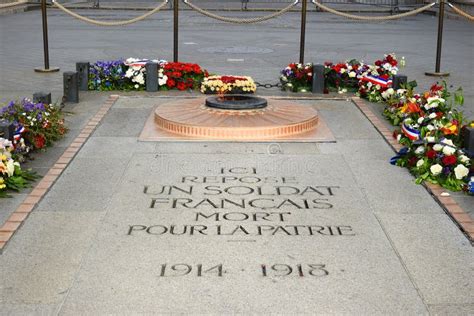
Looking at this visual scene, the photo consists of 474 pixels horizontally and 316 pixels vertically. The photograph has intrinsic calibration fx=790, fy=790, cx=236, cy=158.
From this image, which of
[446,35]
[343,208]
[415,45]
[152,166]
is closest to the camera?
[343,208]

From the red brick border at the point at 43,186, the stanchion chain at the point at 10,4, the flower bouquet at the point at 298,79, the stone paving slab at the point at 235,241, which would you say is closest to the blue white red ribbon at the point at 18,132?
the red brick border at the point at 43,186

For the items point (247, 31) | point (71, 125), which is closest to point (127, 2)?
point (247, 31)

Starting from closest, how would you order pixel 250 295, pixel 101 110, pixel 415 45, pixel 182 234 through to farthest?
pixel 250 295 < pixel 182 234 < pixel 101 110 < pixel 415 45

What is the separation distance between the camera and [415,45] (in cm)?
1773

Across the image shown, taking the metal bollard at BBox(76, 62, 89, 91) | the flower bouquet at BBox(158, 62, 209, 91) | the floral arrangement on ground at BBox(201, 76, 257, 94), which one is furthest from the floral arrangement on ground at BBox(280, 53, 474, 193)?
the metal bollard at BBox(76, 62, 89, 91)

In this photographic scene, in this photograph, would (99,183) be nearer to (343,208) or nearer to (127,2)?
(343,208)

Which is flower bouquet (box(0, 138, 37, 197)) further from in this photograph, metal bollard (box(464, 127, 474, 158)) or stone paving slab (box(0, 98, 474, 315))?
metal bollard (box(464, 127, 474, 158))

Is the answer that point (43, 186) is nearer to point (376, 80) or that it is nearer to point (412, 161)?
point (412, 161)

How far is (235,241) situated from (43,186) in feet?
6.60

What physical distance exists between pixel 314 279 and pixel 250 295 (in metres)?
0.45

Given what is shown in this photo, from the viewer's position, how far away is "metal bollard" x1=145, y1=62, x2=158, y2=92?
36.0ft

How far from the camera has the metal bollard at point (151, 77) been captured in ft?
36.0

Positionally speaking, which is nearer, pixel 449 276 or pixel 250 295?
pixel 250 295

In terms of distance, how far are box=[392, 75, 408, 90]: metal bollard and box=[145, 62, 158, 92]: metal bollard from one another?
3254 millimetres
